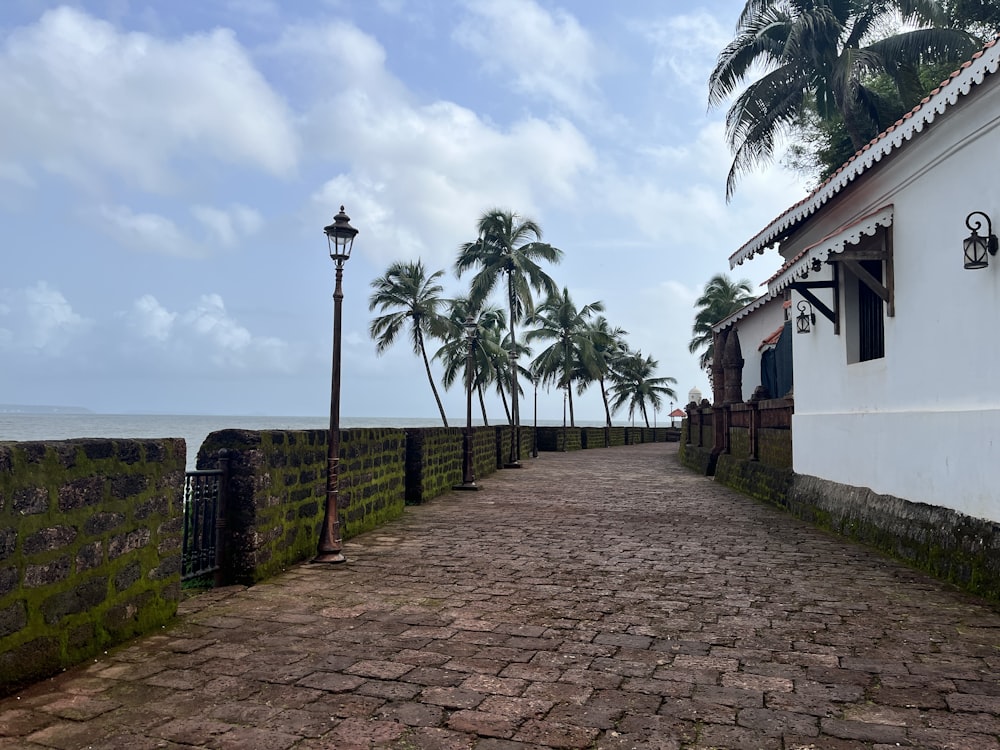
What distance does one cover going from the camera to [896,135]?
7414mm

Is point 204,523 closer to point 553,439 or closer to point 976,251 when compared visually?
point 976,251

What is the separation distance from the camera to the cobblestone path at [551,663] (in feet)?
11.1

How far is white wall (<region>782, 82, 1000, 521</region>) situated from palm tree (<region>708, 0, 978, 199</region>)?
11055mm

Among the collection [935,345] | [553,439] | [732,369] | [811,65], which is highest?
[811,65]

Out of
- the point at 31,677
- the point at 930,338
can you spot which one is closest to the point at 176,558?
the point at 31,677

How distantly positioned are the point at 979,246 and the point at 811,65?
15363mm

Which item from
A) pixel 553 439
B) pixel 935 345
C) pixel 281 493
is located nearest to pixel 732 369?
pixel 935 345

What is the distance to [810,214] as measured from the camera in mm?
10320

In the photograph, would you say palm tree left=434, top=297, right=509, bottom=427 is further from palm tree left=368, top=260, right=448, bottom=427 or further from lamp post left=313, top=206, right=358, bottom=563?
lamp post left=313, top=206, right=358, bottom=563

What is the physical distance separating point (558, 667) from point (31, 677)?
2.91 metres

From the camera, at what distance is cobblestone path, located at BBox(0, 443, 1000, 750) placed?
3.38 meters

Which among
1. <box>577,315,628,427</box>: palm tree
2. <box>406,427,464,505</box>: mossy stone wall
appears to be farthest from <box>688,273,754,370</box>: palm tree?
<box>406,427,464,505</box>: mossy stone wall

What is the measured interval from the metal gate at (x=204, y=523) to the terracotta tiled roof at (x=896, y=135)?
7.15 metres

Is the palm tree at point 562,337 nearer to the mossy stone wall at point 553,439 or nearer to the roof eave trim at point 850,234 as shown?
→ the mossy stone wall at point 553,439
